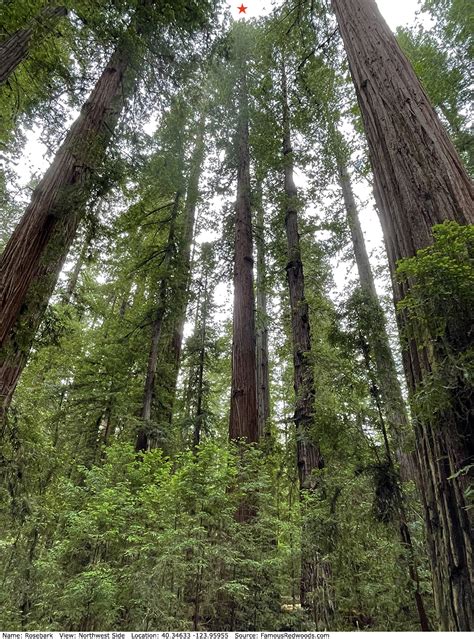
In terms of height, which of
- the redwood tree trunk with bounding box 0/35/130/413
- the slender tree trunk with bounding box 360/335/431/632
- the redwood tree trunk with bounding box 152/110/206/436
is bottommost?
the slender tree trunk with bounding box 360/335/431/632

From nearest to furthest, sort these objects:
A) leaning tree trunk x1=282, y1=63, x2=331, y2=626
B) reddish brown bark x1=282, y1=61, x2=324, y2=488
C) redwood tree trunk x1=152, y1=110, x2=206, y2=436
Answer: leaning tree trunk x1=282, y1=63, x2=331, y2=626
reddish brown bark x1=282, y1=61, x2=324, y2=488
redwood tree trunk x1=152, y1=110, x2=206, y2=436

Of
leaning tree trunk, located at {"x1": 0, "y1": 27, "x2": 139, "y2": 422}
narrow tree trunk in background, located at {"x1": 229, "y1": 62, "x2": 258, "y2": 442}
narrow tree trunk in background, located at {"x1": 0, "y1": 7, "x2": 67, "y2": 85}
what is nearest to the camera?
leaning tree trunk, located at {"x1": 0, "y1": 27, "x2": 139, "y2": 422}

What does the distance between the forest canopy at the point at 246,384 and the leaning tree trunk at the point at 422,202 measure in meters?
0.01

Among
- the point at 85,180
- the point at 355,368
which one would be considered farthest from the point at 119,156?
the point at 355,368

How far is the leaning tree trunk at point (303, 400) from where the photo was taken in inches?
128

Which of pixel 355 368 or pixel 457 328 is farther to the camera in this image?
pixel 355 368

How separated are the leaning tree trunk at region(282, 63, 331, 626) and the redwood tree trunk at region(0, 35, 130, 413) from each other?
3530mm

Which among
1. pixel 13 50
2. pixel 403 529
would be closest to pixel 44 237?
pixel 13 50

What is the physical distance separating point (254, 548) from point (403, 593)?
137cm

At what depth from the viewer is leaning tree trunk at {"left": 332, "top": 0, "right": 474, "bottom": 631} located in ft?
4.95

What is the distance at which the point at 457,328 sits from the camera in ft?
5.12

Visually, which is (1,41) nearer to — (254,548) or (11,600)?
(11,600)

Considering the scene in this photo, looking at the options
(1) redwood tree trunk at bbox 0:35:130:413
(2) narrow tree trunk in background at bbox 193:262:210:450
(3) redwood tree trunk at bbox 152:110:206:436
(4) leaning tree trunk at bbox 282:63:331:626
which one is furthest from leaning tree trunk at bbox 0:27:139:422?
(2) narrow tree trunk in background at bbox 193:262:210:450

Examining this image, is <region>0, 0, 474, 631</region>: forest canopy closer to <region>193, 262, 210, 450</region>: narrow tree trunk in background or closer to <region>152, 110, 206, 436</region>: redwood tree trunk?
<region>152, 110, 206, 436</region>: redwood tree trunk
